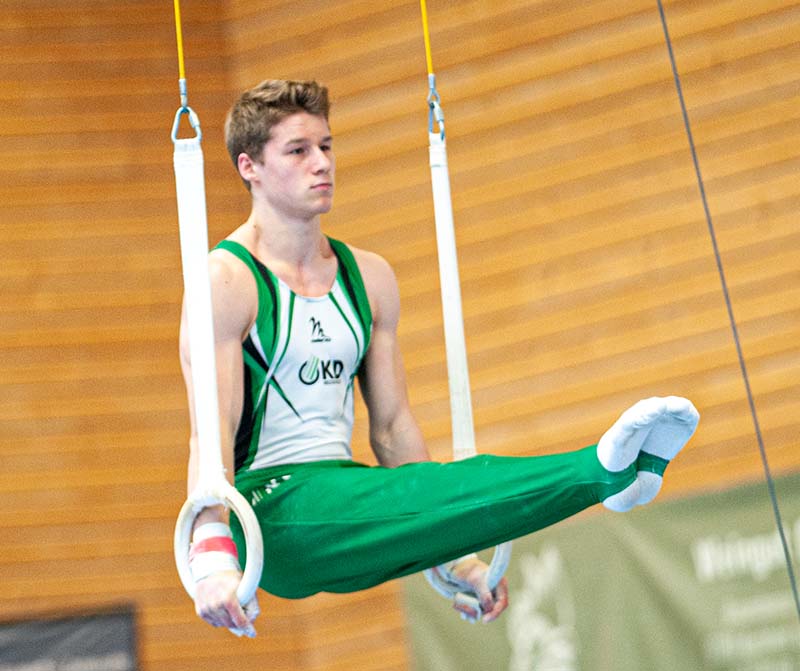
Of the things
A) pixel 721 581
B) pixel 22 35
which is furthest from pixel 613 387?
pixel 22 35

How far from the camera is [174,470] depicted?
18.1 feet

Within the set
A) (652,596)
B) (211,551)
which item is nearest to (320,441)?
(211,551)

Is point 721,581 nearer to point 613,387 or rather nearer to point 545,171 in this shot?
point 613,387

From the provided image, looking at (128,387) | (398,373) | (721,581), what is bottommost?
(721,581)

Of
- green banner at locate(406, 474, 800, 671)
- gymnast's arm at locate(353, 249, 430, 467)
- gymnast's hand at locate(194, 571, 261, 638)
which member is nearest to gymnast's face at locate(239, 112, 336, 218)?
gymnast's arm at locate(353, 249, 430, 467)

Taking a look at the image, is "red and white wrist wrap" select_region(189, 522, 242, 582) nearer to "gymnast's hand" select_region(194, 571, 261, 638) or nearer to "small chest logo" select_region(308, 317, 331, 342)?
"gymnast's hand" select_region(194, 571, 261, 638)

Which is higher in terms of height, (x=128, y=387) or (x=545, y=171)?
(x=545, y=171)

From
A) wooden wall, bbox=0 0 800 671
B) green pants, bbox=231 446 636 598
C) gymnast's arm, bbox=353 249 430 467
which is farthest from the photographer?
wooden wall, bbox=0 0 800 671

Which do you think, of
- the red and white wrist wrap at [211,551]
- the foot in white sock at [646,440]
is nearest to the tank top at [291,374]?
the red and white wrist wrap at [211,551]

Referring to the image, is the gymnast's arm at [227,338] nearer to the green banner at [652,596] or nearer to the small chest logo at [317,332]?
the small chest logo at [317,332]

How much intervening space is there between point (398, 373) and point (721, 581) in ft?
6.08

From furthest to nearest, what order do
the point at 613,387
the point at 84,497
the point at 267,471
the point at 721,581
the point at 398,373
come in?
the point at 84,497 < the point at 613,387 < the point at 721,581 < the point at 398,373 < the point at 267,471

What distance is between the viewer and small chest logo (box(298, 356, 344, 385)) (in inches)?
125

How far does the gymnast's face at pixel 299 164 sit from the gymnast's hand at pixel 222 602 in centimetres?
87
